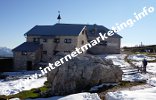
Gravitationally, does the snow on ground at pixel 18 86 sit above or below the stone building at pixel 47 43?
below

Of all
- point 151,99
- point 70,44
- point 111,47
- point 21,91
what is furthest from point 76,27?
point 151,99

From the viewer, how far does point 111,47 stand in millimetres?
73250

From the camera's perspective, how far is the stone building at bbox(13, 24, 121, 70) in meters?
62.8

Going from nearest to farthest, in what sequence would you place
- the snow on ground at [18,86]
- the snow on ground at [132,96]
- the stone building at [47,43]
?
1. the snow on ground at [132,96]
2. the snow on ground at [18,86]
3. the stone building at [47,43]

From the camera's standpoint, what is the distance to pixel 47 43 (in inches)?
2594

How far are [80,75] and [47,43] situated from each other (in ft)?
110

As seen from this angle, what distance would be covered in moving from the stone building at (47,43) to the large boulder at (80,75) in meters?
27.7

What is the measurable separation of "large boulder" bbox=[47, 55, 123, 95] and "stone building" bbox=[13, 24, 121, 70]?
27.7m

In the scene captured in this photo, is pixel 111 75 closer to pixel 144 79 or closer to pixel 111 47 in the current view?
pixel 144 79

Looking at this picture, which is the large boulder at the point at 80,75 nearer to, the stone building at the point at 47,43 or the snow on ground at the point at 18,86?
the snow on ground at the point at 18,86

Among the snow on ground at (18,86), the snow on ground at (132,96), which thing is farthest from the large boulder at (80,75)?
the snow on ground at (132,96)

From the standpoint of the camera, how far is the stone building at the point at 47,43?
62750 mm

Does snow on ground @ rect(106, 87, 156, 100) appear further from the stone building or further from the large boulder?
the stone building

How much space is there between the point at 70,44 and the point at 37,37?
24.4 feet
